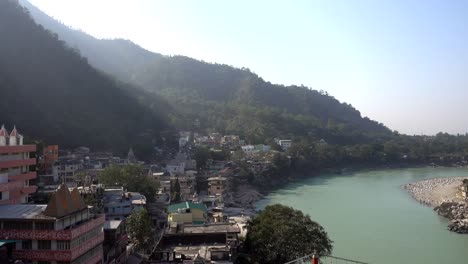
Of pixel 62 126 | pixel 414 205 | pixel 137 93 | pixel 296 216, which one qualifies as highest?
pixel 137 93

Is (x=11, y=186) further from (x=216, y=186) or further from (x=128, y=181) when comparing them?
(x=216, y=186)

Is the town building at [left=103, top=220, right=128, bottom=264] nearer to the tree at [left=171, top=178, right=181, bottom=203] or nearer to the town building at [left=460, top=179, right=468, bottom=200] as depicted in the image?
the tree at [left=171, top=178, right=181, bottom=203]

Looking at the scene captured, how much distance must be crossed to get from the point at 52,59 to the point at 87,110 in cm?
510

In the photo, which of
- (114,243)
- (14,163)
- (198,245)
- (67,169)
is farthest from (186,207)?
(67,169)

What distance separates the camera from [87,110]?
36750mm

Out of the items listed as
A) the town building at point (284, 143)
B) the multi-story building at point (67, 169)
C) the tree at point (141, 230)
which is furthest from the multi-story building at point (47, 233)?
the town building at point (284, 143)

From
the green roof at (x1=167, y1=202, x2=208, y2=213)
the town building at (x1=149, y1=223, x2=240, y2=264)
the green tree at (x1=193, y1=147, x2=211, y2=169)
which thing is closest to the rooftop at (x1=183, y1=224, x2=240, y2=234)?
the town building at (x1=149, y1=223, x2=240, y2=264)

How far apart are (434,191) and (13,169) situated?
28924 mm

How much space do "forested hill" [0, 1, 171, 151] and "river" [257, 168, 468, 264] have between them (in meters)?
13.3

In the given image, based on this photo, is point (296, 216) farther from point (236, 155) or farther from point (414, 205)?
point (236, 155)

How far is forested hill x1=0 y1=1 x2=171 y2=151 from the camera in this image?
101 feet

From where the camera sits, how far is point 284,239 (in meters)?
12.0

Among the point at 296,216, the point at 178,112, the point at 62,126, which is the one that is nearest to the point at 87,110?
the point at 62,126

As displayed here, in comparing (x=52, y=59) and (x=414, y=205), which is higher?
(x=52, y=59)
